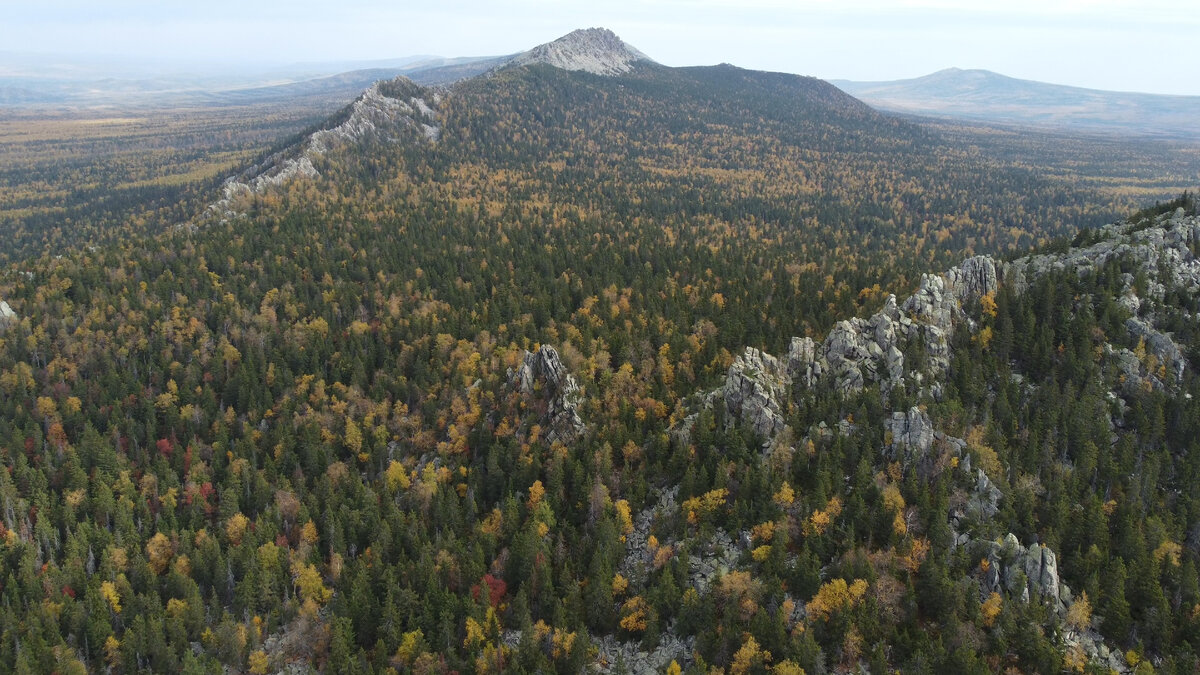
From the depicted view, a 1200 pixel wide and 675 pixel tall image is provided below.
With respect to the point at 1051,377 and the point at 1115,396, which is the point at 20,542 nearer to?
the point at 1051,377

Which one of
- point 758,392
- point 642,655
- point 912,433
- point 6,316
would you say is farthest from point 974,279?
point 6,316

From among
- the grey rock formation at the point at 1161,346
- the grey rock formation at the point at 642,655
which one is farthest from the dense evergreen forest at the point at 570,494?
the grey rock formation at the point at 1161,346

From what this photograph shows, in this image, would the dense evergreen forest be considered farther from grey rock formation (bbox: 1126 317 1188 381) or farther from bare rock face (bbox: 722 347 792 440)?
bare rock face (bbox: 722 347 792 440)

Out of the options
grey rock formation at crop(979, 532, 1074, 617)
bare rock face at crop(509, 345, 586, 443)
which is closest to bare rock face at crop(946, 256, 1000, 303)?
grey rock formation at crop(979, 532, 1074, 617)

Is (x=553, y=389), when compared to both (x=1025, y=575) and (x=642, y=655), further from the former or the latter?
(x=1025, y=575)

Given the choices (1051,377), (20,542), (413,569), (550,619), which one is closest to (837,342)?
(1051,377)

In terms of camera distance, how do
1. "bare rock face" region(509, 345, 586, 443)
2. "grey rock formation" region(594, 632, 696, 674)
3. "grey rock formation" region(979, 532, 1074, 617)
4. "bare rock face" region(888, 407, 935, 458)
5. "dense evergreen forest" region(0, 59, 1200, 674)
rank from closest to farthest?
"grey rock formation" region(979, 532, 1074, 617) → "dense evergreen forest" region(0, 59, 1200, 674) → "grey rock formation" region(594, 632, 696, 674) → "bare rock face" region(888, 407, 935, 458) → "bare rock face" region(509, 345, 586, 443)

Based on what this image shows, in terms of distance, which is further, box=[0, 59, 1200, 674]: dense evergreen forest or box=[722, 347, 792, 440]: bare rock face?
box=[722, 347, 792, 440]: bare rock face
